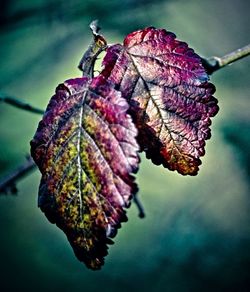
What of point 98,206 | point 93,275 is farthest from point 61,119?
point 93,275

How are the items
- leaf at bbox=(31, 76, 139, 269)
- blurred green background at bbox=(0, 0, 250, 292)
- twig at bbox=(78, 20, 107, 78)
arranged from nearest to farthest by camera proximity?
leaf at bbox=(31, 76, 139, 269) → twig at bbox=(78, 20, 107, 78) → blurred green background at bbox=(0, 0, 250, 292)

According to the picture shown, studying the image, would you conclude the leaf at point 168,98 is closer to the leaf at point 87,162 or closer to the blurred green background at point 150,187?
the leaf at point 87,162

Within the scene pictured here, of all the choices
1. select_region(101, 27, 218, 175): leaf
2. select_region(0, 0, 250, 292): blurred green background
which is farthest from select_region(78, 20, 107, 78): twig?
select_region(0, 0, 250, 292): blurred green background

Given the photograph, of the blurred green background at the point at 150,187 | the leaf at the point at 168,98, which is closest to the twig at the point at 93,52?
the leaf at the point at 168,98

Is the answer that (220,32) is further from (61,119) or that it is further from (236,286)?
(61,119)

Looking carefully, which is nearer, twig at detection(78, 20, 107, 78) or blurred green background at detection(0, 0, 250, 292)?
twig at detection(78, 20, 107, 78)

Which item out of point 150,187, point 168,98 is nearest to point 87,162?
point 168,98

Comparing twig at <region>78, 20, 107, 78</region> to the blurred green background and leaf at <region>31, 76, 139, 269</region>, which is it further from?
the blurred green background

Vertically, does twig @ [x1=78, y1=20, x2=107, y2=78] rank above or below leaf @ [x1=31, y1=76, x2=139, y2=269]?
above
